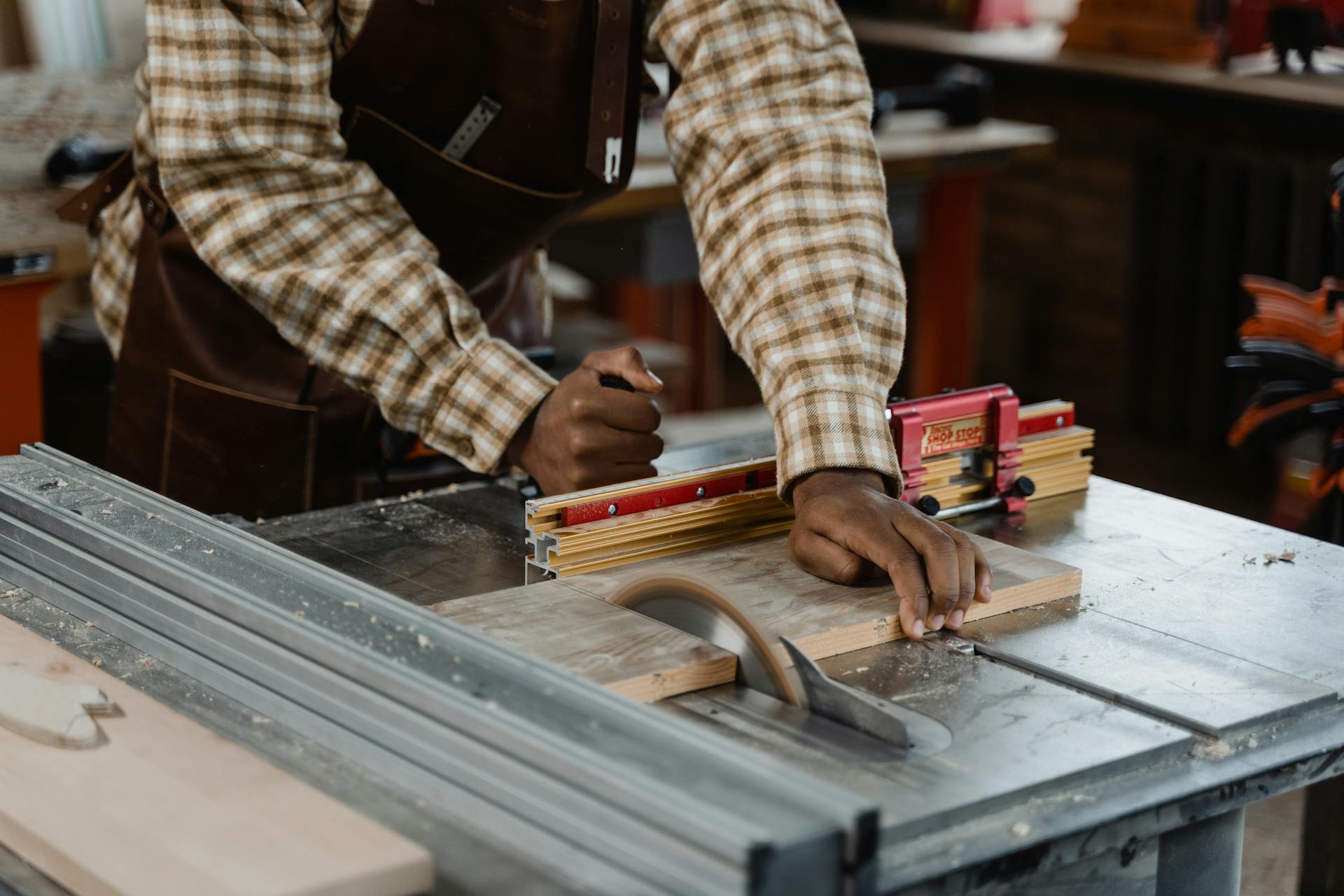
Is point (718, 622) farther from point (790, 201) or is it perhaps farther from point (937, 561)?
point (790, 201)

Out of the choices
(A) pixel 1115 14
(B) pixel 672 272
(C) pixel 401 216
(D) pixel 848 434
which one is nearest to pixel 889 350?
(D) pixel 848 434

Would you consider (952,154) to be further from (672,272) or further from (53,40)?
(53,40)

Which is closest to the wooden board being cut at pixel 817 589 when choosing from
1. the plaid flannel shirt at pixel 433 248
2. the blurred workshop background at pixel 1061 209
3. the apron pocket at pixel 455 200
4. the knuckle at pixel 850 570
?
the knuckle at pixel 850 570

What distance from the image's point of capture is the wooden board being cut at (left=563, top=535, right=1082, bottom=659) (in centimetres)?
128

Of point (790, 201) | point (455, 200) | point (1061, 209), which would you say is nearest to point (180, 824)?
point (790, 201)

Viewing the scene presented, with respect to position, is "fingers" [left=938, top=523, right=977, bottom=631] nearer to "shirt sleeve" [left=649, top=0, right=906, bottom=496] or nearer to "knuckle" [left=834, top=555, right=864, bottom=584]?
"knuckle" [left=834, top=555, right=864, bottom=584]

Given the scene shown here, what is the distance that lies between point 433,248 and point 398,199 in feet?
0.54

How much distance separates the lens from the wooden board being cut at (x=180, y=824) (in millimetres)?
894

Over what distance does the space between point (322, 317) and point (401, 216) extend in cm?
17

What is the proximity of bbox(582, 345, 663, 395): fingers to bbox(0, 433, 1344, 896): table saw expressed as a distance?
0.67 ft

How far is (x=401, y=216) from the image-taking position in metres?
1.77

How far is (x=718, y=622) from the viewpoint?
120cm

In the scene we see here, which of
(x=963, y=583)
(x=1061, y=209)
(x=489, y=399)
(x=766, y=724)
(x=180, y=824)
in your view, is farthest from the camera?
(x=1061, y=209)

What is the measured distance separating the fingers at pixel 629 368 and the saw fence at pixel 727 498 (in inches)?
4.5
